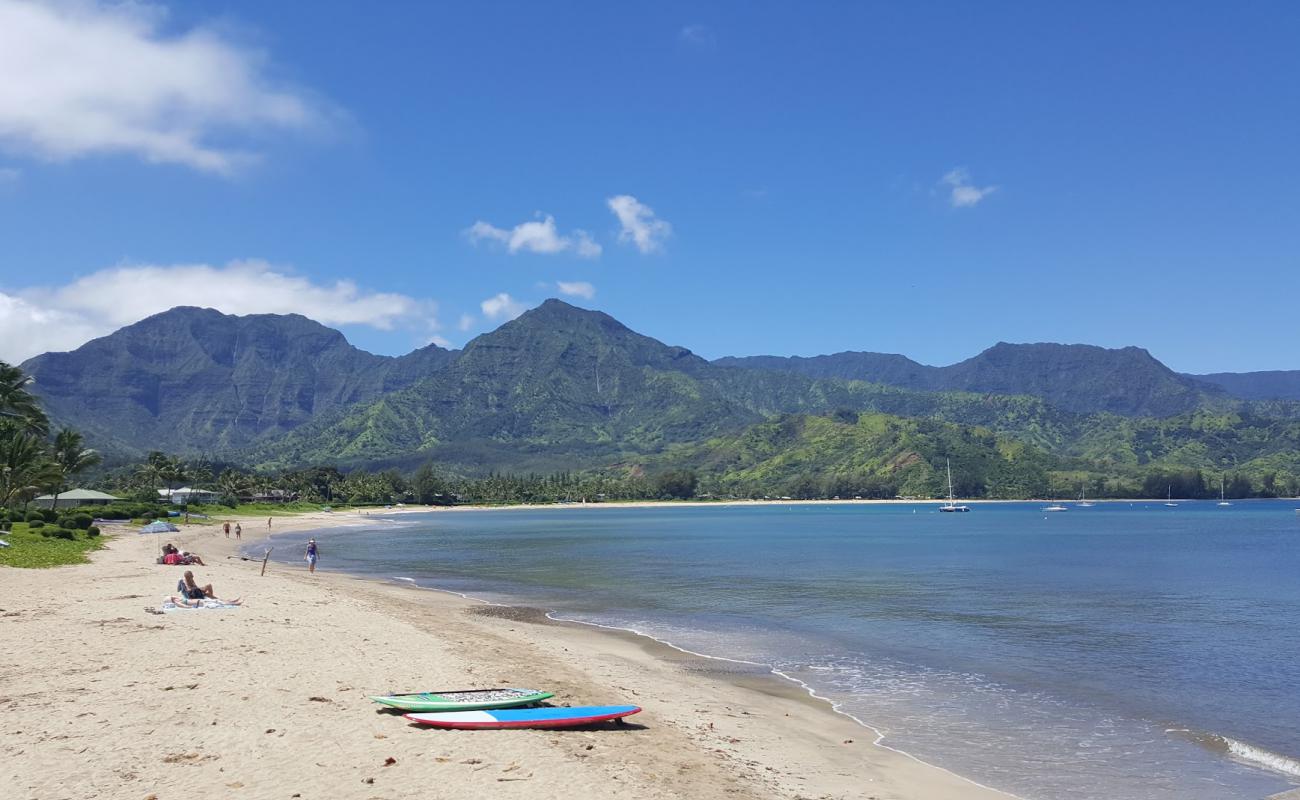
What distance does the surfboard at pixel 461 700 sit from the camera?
1404 centimetres

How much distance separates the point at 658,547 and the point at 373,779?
75.1 m

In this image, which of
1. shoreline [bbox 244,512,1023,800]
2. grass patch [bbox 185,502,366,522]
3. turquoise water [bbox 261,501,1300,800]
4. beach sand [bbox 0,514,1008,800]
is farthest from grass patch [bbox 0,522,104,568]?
grass patch [bbox 185,502,366,522]

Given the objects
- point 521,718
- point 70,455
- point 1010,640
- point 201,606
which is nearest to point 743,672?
point 521,718

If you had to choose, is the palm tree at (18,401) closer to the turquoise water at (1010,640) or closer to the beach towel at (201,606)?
the turquoise water at (1010,640)

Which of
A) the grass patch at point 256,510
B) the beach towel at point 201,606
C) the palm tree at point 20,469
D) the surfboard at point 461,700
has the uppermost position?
the palm tree at point 20,469

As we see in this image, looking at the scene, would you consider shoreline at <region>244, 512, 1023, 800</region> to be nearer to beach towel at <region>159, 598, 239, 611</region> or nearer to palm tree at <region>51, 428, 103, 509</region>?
beach towel at <region>159, 598, 239, 611</region>

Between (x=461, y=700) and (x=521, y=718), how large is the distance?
1467mm

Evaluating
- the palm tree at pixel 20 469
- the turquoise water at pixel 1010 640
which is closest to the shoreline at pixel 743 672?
the turquoise water at pixel 1010 640

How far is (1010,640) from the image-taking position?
29.3 m

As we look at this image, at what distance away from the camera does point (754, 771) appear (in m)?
13.1

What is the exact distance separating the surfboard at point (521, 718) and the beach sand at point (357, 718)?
22 centimetres

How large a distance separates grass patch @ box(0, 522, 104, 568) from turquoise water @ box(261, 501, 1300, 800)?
1508cm

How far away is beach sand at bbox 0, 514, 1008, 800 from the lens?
35.8 ft

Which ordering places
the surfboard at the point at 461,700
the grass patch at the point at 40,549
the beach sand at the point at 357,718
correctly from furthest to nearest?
the grass patch at the point at 40,549 < the surfboard at the point at 461,700 < the beach sand at the point at 357,718
